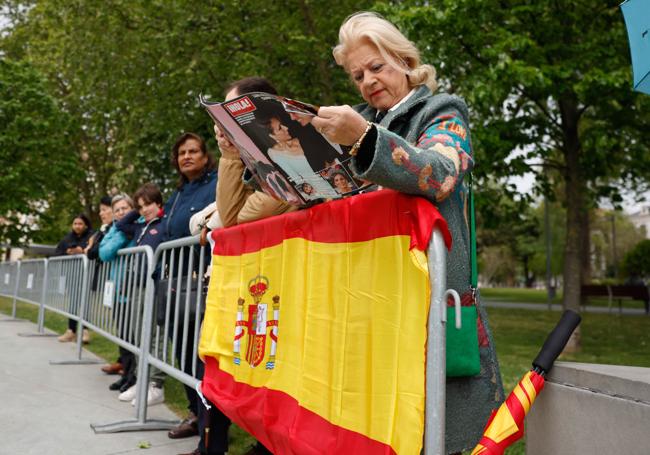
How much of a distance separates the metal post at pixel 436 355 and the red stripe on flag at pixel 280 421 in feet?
0.59

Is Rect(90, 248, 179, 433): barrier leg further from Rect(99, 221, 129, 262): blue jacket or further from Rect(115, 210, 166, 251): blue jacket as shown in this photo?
Rect(99, 221, 129, 262): blue jacket

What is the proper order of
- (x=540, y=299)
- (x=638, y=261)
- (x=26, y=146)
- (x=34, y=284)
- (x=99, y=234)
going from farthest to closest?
(x=540, y=299) → (x=638, y=261) → (x=26, y=146) → (x=34, y=284) → (x=99, y=234)

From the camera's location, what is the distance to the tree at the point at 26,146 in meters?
19.6

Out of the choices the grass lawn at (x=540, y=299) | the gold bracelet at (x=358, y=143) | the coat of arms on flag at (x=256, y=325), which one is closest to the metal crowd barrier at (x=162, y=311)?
the gold bracelet at (x=358, y=143)

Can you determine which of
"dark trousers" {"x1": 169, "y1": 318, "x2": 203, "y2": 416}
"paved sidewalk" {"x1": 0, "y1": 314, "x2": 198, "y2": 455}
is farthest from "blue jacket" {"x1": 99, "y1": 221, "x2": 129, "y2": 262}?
"dark trousers" {"x1": 169, "y1": 318, "x2": 203, "y2": 416}

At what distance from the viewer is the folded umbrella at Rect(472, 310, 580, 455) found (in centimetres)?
166

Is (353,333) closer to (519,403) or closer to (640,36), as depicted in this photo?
(519,403)

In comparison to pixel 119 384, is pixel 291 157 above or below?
above

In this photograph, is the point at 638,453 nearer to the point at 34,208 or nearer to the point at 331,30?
the point at 331,30

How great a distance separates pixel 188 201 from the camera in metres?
4.35

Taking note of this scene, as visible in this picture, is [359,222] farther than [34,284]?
No

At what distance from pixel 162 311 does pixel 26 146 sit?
18348mm

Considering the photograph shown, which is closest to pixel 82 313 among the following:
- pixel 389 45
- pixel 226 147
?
pixel 226 147

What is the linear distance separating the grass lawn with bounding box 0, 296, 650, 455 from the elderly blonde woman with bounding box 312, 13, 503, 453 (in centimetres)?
226
